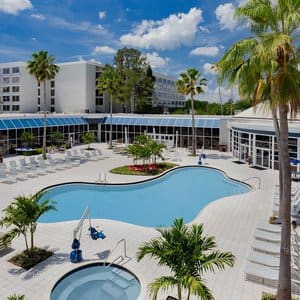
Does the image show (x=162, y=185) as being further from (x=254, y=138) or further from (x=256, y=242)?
(x=256, y=242)

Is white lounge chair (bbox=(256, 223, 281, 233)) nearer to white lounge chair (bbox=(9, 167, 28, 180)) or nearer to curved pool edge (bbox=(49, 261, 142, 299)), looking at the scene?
curved pool edge (bbox=(49, 261, 142, 299))

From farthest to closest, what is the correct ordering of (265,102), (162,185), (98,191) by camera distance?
(162,185)
(98,191)
(265,102)

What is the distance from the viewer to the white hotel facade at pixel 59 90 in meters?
54.5

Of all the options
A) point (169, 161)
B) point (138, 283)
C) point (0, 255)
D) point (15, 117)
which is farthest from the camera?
point (15, 117)

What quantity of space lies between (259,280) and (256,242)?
1.95 metres

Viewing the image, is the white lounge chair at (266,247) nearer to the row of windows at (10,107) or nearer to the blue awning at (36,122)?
the blue awning at (36,122)

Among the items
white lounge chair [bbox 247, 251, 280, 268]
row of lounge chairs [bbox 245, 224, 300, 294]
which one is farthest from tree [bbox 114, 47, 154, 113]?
white lounge chair [bbox 247, 251, 280, 268]

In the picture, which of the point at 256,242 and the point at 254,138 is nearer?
the point at 256,242

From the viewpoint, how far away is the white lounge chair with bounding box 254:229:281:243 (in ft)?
35.6

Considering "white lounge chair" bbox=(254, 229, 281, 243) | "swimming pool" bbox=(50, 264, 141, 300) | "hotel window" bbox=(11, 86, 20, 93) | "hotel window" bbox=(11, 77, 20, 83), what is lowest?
"swimming pool" bbox=(50, 264, 141, 300)

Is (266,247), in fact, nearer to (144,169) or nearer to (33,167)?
(144,169)

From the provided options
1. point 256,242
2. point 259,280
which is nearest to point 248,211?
point 256,242

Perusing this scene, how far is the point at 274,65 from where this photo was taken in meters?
6.61

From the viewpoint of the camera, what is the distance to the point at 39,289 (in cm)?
864
